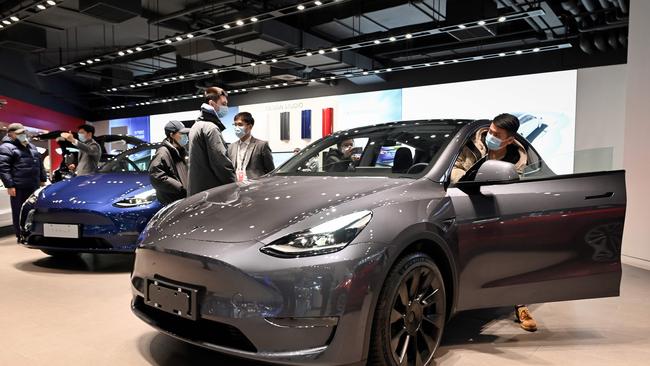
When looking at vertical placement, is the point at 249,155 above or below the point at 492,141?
below

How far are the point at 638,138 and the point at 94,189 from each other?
5.08m

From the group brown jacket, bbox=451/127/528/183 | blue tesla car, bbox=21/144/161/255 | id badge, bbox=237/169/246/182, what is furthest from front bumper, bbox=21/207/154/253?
brown jacket, bbox=451/127/528/183

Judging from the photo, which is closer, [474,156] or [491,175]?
[491,175]

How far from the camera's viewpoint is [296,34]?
30.4ft

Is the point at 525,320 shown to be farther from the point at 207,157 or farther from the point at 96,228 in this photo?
the point at 96,228

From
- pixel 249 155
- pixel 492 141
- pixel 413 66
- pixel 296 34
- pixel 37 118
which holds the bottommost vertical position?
pixel 249 155

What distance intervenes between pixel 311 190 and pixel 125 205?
90.2 inches

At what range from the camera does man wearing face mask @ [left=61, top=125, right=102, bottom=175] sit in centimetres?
575

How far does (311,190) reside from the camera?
2117 millimetres

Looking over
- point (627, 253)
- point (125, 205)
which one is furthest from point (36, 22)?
point (627, 253)

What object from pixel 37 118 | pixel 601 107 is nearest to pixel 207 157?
pixel 601 107

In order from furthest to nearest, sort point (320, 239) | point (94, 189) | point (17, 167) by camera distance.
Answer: point (17, 167), point (94, 189), point (320, 239)

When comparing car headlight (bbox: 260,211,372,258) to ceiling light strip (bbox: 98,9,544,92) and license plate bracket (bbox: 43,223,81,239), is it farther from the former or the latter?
ceiling light strip (bbox: 98,9,544,92)

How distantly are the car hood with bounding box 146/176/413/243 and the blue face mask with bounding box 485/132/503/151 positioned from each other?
→ 0.88m
